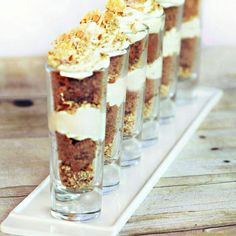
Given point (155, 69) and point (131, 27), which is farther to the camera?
point (155, 69)

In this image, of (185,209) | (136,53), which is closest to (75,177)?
(185,209)

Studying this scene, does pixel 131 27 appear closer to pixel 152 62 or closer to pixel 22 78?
pixel 152 62

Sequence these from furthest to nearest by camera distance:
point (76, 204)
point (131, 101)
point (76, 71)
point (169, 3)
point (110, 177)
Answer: point (169, 3) → point (131, 101) → point (110, 177) → point (76, 204) → point (76, 71)

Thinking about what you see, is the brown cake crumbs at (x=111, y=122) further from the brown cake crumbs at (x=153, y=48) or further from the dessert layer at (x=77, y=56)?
the brown cake crumbs at (x=153, y=48)

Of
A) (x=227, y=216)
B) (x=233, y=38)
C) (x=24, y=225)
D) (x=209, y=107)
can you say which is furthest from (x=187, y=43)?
(x=24, y=225)

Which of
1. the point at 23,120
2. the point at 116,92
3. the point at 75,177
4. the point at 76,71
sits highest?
the point at 76,71

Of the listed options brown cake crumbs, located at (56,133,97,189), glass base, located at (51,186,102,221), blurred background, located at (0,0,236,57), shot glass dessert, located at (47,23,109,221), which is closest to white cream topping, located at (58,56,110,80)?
shot glass dessert, located at (47,23,109,221)

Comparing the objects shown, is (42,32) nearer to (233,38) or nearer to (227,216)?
(233,38)

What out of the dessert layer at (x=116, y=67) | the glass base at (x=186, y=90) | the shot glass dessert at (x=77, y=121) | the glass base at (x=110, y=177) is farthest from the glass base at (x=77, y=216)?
the glass base at (x=186, y=90)
